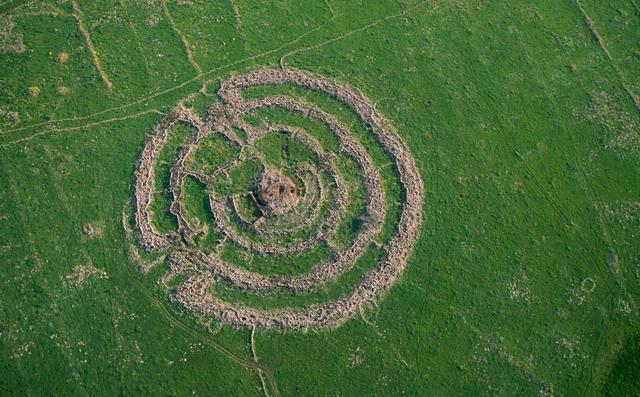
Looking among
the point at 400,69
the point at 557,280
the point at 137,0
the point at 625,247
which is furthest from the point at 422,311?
the point at 137,0

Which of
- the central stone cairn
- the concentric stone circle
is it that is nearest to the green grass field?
the concentric stone circle

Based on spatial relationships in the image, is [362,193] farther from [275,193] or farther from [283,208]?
[275,193]

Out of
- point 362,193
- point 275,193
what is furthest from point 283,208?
point 362,193

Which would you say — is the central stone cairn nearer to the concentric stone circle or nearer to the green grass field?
the concentric stone circle

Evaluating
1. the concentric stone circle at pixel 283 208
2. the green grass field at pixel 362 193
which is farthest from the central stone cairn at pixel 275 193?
the green grass field at pixel 362 193

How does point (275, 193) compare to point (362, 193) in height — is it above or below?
above
